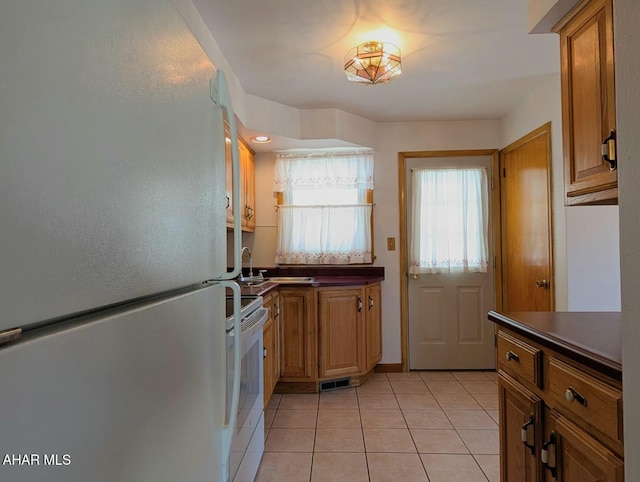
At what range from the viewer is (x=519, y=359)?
1418 mm

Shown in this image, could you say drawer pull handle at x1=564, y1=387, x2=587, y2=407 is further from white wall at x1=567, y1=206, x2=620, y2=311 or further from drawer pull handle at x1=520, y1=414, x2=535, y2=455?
white wall at x1=567, y1=206, x2=620, y2=311

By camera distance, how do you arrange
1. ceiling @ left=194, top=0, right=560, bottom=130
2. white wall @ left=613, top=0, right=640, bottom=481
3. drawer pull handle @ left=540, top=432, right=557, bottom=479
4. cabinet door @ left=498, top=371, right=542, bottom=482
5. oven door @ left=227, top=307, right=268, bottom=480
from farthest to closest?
1. ceiling @ left=194, top=0, right=560, bottom=130
2. oven door @ left=227, top=307, right=268, bottom=480
3. cabinet door @ left=498, top=371, right=542, bottom=482
4. drawer pull handle @ left=540, top=432, right=557, bottom=479
5. white wall @ left=613, top=0, right=640, bottom=481

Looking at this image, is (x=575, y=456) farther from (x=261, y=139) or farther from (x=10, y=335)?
(x=261, y=139)

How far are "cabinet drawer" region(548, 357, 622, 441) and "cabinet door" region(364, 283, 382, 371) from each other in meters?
2.17

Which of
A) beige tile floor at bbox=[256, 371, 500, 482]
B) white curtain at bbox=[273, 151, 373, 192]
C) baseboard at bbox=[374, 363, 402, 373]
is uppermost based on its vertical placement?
white curtain at bbox=[273, 151, 373, 192]

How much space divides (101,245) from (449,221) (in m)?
3.51

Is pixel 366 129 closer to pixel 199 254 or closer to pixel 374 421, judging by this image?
pixel 374 421

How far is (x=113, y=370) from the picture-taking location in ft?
1.73

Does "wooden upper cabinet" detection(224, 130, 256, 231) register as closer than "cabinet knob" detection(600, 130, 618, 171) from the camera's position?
No

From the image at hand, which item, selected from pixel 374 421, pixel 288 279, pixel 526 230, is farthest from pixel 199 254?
pixel 526 230

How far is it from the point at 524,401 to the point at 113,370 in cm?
135

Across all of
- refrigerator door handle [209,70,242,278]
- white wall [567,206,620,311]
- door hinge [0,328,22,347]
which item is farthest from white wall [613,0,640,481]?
white wall [567,206,620,311]
